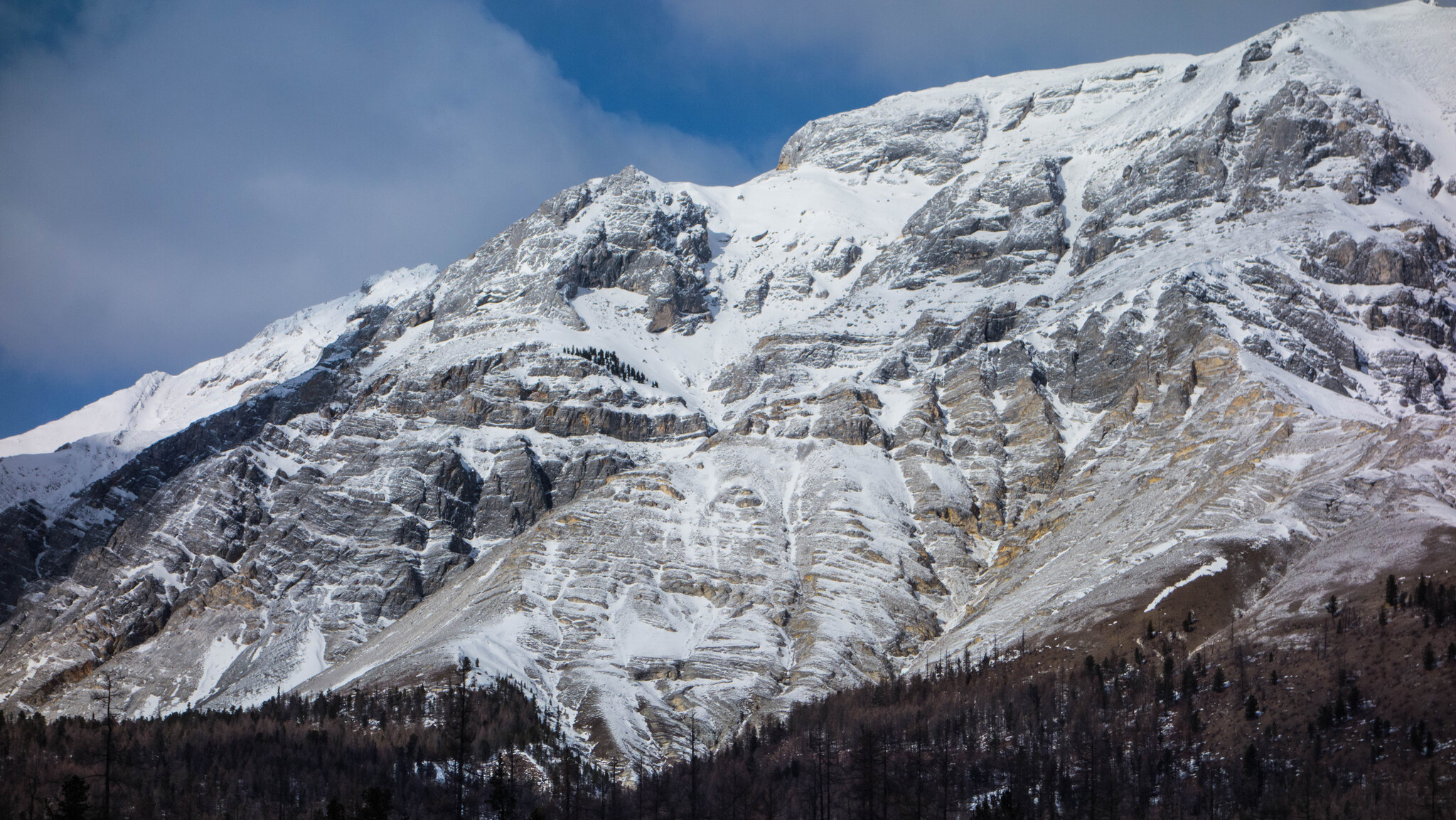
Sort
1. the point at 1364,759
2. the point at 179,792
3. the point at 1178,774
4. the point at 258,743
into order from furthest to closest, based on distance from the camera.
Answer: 1. the point at 258,743
2. the point at 179,792
3. the point at 1178,774
4. the point at 1364,759

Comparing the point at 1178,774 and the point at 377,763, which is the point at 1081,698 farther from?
the point at 377,763

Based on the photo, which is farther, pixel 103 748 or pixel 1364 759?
pixel 103 748

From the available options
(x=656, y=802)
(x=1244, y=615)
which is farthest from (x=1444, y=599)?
(x=656, y=802)

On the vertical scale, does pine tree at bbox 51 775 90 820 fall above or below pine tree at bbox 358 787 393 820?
above

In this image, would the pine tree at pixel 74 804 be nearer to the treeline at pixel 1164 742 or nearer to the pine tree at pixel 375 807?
the pine tree at pixel 375 807

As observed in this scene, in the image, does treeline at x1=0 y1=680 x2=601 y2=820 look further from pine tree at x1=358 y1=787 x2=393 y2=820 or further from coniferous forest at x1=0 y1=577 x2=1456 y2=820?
pine tree at x1=358 y1=787 x2=393 y2=820

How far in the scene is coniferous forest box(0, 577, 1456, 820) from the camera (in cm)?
15100

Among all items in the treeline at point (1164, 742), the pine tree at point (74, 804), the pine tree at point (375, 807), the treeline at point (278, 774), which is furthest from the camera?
the treeline at point (278, 774)

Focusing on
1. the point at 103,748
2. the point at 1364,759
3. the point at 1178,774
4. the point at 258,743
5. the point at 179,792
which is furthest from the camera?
the point at 258,743

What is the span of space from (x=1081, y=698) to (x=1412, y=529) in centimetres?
5830

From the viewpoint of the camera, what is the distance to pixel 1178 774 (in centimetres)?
15950

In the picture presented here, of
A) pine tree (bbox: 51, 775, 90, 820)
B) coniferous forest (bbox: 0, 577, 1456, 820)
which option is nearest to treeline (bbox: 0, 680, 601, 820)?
coniferous forest (bbox: 0, 577, 1456, 820)

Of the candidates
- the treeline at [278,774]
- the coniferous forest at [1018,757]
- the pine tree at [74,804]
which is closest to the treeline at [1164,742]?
the coniferous forest at [1018,757]

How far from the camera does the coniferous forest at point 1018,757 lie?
151000 millimetres
